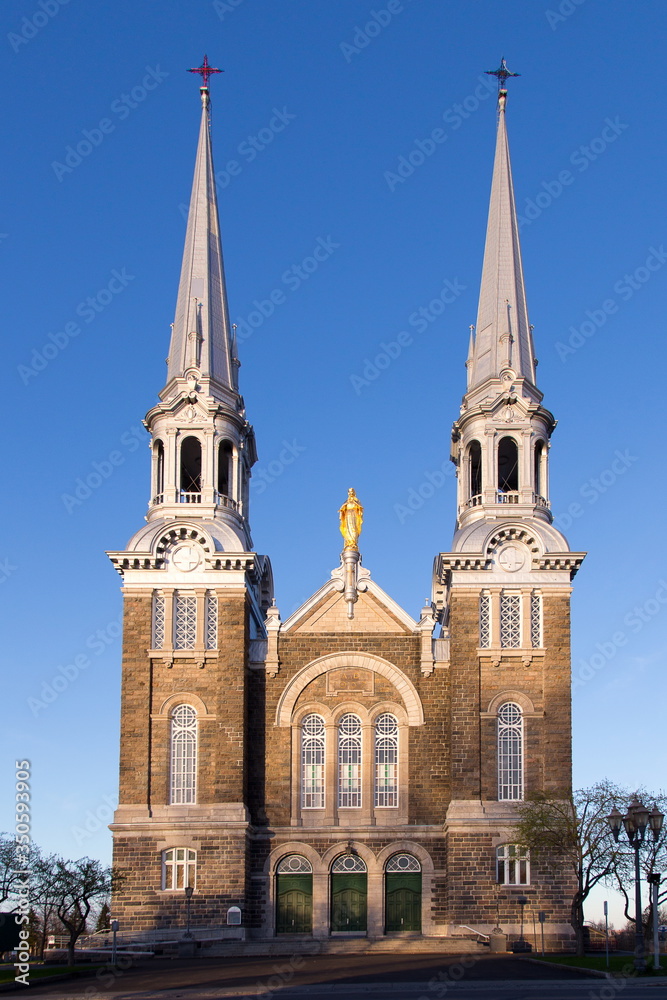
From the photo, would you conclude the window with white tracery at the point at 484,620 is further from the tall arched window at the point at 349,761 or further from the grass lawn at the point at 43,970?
the grass lawn at the point at 43,970

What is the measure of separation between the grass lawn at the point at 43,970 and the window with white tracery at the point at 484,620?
60.5 ft

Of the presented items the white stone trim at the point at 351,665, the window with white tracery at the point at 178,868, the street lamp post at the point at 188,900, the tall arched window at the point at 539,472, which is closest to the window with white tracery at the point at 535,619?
the tall arched window at the point at 539,472

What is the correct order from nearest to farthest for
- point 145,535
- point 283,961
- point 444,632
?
point 283,961 → point 145,535 → point 444,632

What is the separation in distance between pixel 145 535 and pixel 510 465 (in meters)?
15.9

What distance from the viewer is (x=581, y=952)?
4441cm

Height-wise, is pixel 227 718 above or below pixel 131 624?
below

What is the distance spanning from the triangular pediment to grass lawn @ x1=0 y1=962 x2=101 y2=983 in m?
15.9

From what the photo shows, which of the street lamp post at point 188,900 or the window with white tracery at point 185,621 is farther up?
the window with white tracery at point 185,621

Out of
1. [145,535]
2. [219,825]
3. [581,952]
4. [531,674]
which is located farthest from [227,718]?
[581,952]

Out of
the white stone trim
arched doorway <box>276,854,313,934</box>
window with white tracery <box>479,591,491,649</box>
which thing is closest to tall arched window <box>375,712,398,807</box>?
the white stone trim

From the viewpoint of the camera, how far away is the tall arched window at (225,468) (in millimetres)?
55656

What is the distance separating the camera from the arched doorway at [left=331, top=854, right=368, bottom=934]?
50656mm

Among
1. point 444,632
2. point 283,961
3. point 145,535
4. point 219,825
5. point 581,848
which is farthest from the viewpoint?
point 444,632

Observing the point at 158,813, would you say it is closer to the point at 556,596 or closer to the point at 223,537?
the point at 223,537
